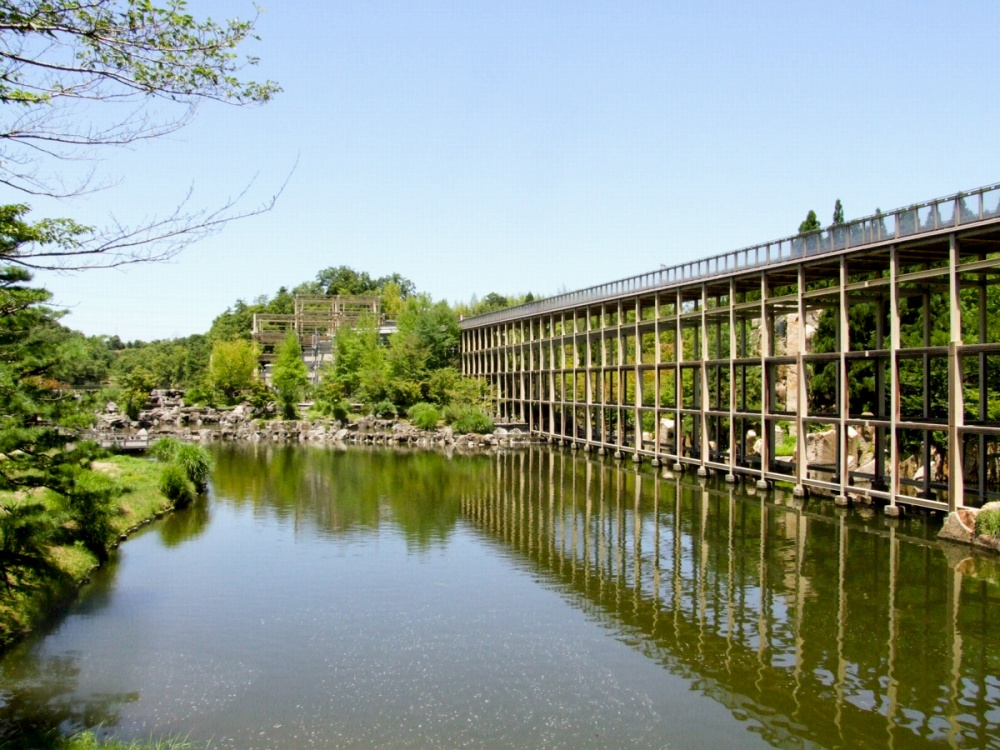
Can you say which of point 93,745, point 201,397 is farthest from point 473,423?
point 93,745

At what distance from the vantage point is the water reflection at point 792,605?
45.1 ft

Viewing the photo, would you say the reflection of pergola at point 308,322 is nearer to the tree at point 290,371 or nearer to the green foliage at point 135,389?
the tree at point 290,371

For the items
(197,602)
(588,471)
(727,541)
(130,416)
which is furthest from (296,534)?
(130,416)

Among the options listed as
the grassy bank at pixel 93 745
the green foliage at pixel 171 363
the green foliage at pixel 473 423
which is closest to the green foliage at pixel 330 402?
the green foliage at pixel 473 423

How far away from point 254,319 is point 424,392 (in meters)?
40.2

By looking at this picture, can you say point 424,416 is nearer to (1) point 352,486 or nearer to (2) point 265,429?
(2) point 265,429

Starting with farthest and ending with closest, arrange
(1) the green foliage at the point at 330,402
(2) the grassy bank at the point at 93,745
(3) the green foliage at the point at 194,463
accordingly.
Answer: (1) the green foliage at the point at 330,402 → (3) the green foliage at the point at 194,463 → (2) the grassy bank at the point at 93,745

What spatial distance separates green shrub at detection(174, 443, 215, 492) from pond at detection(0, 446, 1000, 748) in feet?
22.6

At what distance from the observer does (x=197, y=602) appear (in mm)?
20109

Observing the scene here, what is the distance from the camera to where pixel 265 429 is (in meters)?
72.9

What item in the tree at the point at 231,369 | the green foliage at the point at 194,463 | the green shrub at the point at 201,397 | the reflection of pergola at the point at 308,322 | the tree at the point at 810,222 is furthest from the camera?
the reflection of pergola at the point at 308,322

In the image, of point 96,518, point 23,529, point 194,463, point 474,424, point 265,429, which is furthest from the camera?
point 265,429

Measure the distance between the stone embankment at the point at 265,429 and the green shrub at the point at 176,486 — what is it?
18491 mm

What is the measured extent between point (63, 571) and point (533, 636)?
40.1ft
